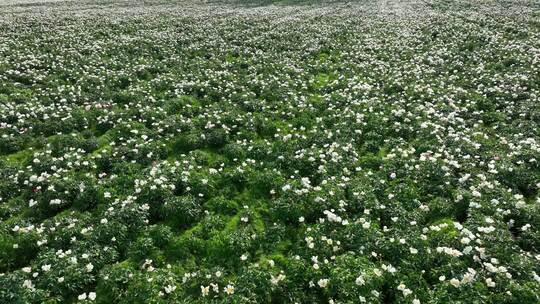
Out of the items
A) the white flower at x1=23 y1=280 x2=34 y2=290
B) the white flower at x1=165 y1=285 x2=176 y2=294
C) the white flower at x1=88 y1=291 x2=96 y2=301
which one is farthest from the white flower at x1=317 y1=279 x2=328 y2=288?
the white flower at x1=23 y1=280 x2=34 y2=290

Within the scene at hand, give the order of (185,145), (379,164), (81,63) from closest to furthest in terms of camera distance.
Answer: (379,164) < (185,145) < (81,63)

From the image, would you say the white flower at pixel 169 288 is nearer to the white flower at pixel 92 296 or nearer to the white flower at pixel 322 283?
the white flower at pixel 92 296

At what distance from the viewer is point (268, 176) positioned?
12.9 metres

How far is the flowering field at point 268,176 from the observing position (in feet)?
29.7

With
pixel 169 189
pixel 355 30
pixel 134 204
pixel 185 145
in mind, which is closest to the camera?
pixel 134 204

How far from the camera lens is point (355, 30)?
36188mm

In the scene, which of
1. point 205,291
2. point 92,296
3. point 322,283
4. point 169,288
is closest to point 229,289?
point 205,291

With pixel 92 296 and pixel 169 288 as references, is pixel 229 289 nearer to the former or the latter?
pixel 169 288

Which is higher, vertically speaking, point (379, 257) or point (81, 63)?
point (81, 63)

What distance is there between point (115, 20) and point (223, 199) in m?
33.5

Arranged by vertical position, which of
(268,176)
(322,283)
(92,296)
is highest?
(268,176)

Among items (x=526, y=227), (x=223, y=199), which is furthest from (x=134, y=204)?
(x=526, y=227)

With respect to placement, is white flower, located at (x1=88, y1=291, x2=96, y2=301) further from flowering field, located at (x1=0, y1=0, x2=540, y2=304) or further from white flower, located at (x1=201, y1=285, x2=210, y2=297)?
white flower, located at (x1=201, y1=285, x2=210, y2=297)

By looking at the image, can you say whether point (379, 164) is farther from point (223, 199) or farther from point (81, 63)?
point (81, 63)
